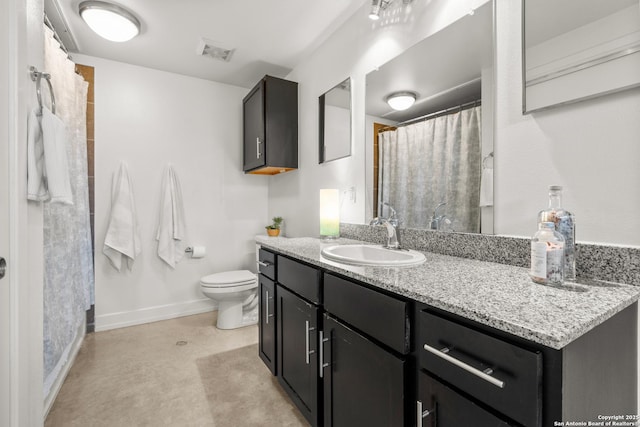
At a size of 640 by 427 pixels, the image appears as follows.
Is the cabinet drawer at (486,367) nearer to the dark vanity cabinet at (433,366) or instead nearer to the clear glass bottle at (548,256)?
the dark vanity cabinet at (433,366)

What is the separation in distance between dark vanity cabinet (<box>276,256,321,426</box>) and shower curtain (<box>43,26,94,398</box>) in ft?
3.91

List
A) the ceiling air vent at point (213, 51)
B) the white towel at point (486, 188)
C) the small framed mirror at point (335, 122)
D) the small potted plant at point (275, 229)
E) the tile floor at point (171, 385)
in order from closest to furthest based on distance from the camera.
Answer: the white towel at point (486, 188) → the tile floor at point (171, 385) → the small framed mirror at point (335, 122) → the ceiling air vent at point (213, 51) → the small potted plant at point (275, 229)

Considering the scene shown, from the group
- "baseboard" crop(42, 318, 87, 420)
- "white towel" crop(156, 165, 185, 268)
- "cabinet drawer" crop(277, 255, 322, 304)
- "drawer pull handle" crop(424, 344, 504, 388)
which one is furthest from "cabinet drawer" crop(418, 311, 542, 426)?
"white towel" crop(156, 165, 185, 268)

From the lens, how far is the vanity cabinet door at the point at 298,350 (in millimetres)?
1349

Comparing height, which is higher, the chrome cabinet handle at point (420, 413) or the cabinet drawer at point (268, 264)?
Result: the cabinet drawer at point (268, 264)

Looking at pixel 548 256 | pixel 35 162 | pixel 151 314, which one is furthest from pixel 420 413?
pixel 151 314

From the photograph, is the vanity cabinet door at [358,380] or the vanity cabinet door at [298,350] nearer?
the vanity cabinet door at [358,380]

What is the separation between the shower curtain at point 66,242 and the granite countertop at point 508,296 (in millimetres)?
1574

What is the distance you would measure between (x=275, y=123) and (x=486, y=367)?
7.97ft

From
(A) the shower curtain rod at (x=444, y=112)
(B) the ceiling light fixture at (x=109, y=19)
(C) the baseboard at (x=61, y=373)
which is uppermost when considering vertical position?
(B) the ceiling light fixture at (x=109, y=19)

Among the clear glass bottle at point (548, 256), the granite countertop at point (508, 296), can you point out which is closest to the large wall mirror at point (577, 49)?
the clear glass bottle at point (548, 256)

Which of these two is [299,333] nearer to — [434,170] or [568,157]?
[434,170]

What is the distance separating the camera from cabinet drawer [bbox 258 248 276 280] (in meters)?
1.77

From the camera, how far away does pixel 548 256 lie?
2.82 feet
